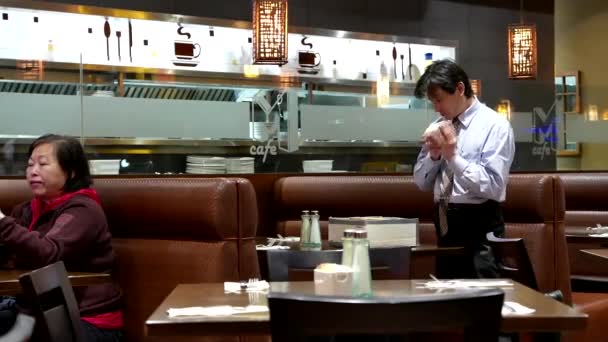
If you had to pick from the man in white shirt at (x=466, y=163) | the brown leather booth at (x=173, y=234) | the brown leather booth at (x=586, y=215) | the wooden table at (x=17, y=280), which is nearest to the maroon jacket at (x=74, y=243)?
the wooden table at (x=17, y=280)

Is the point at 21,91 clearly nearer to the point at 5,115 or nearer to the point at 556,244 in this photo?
the point at 5,115

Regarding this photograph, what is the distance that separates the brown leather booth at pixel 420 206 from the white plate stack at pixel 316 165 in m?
1.83

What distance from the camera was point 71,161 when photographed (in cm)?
309

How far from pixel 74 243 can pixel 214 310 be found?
1.06m

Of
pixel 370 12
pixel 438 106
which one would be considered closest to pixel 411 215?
pixel 438 106

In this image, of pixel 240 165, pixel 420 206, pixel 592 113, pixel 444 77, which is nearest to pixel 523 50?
pixel 240 165

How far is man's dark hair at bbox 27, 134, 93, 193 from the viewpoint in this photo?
3.07 metres

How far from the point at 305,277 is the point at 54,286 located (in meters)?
1.00

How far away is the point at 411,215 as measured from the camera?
426 cm

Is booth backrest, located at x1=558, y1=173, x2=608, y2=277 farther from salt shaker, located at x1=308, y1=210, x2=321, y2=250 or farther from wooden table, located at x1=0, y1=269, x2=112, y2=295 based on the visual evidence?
wooden table, located at x1=0, y1=269, x2=112, y2=295

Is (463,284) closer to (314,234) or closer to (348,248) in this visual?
(348,248)

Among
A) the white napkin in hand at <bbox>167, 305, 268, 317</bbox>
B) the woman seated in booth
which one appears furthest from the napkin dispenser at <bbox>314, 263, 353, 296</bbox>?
the woman seated in booth

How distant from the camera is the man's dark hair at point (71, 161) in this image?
307 cm

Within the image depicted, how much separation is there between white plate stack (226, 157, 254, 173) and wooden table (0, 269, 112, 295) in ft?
11.2
